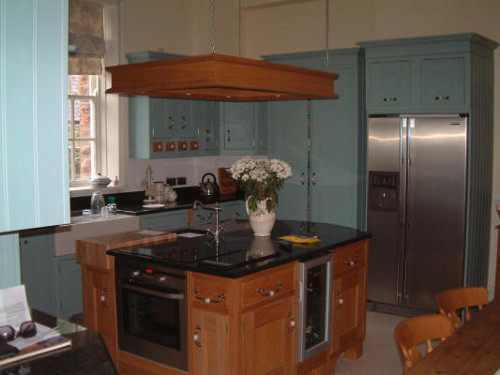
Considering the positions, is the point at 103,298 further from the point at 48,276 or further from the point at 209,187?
the point at 209,187

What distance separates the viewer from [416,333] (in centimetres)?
273

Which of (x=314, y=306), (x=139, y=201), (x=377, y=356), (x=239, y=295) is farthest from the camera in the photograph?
(x=139, y=201)

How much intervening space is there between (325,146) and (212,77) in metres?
3.23

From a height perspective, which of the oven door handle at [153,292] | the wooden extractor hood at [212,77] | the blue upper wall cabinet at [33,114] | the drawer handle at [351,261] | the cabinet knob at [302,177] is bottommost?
the oven door handle at [153,292]

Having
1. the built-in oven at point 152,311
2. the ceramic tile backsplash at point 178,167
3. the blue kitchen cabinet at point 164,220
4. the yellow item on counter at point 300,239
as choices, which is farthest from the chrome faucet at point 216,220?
the ceramic tile backsplash at point 178,167

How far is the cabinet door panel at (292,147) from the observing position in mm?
6633

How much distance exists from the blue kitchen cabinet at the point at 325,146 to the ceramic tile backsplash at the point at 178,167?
0.84 metres

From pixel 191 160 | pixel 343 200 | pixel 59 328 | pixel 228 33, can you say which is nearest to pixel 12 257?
pixel 59 328

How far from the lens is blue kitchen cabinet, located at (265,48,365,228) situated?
628 cm

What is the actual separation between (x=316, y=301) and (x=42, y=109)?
2.76m

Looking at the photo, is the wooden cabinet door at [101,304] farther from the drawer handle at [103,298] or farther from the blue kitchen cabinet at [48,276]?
the blue kitchen cabinet at [48,276]

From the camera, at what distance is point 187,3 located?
22.9 ft

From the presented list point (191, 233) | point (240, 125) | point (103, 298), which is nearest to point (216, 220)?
point (191, 233)

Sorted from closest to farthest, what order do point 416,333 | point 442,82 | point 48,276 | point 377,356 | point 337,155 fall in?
point 416,333 < point 377,356 < point 48,276 < point 442,82 < point 337,155
